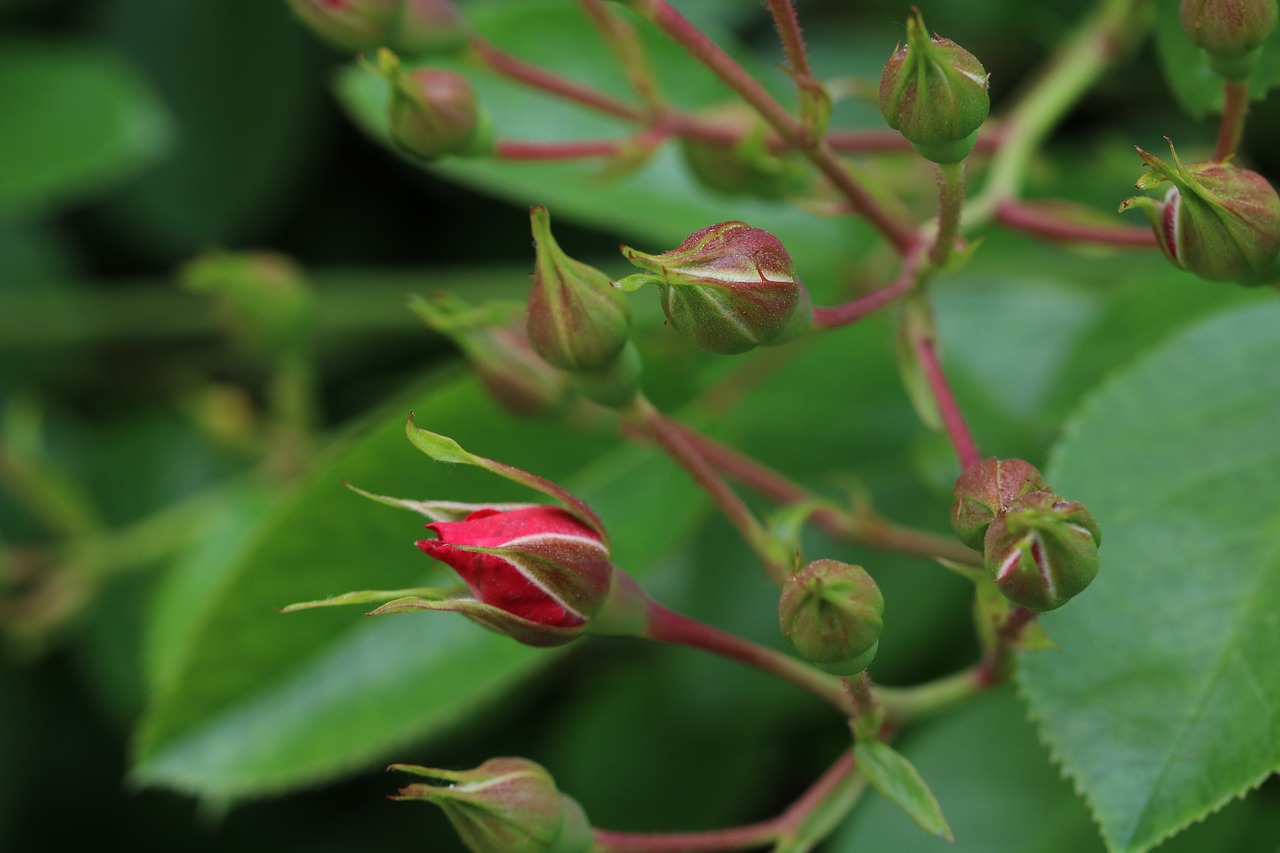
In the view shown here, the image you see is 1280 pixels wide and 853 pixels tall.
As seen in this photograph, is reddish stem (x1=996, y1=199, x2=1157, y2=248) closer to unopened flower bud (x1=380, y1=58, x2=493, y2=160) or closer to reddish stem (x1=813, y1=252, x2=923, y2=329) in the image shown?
reddish stem (x1=813, y1=252, x2=923, y2=329)

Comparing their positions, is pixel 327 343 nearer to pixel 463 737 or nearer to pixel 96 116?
pixel 96 116

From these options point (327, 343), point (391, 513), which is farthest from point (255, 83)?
point (391, 513)

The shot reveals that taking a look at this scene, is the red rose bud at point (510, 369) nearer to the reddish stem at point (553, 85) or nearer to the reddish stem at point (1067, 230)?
the reddish stem at point (553, 85)

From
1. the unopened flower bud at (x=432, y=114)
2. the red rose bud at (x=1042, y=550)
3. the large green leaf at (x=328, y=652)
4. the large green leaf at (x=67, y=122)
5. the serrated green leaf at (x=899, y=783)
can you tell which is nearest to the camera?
the red rose bud at (x=1042, y=550)

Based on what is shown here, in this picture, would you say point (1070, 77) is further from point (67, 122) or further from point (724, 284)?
point (67, 122)

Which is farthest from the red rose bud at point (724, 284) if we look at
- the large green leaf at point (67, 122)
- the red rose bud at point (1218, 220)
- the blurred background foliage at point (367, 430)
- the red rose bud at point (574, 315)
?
the large green leaf at point (67, 122)

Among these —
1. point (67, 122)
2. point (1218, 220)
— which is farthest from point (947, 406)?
point (67, 122)

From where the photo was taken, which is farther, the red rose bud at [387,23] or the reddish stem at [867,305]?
the red rose bud at [387,23]
